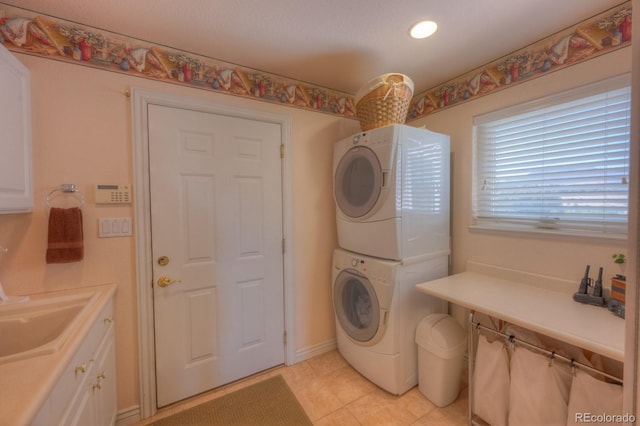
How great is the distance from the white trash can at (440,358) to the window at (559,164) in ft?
2.68

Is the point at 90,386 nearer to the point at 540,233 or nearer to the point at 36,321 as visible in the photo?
the point at 36,321

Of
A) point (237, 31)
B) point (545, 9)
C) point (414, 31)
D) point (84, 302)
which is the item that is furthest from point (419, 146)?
point (84, 302)

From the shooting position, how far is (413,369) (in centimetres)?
176

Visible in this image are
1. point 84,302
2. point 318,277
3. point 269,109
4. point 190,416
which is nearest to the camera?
point 84,302

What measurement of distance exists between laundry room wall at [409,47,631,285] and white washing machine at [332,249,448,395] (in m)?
0.32

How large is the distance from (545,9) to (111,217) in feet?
8.73

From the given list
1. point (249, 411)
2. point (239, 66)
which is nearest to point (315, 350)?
point (249, 411)

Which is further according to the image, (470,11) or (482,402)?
(482,402)

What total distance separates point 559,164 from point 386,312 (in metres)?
1.40

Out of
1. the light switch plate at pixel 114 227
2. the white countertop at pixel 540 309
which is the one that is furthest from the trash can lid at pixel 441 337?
the light switch plate at pixel 114 227

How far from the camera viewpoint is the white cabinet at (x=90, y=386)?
74 centimetres

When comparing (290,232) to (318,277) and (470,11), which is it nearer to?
(318,277)

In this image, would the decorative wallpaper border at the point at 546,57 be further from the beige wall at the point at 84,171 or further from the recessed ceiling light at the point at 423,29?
the beige wall at the point at 84,171

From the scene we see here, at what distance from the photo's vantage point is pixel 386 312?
1.65 meters
